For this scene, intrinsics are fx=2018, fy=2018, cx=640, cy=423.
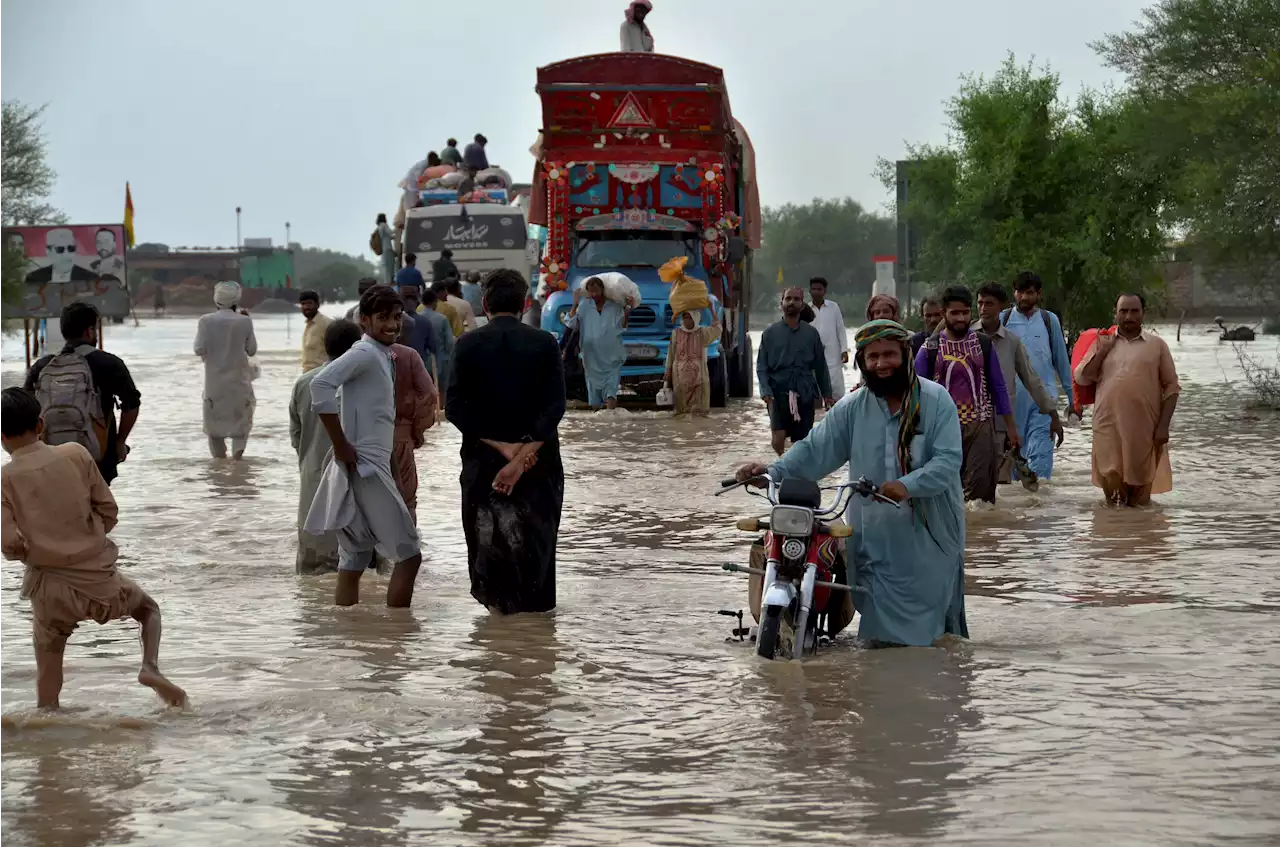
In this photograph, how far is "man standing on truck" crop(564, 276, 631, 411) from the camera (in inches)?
904

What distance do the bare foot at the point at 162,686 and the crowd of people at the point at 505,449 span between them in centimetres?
1

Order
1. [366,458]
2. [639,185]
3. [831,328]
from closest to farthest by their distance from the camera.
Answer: [366,458]
[831,328]
[639,185]

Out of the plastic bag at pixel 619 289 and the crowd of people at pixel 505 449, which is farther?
the plastic bag at pixel 619 289

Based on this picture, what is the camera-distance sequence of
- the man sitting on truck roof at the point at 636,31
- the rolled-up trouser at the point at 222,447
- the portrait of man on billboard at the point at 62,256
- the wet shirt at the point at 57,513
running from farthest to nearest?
the portrait of man on billboard at the point at 62,256 → the man sitting on truck roof at the point at 636,31 → the rolled-up trouser at the point at 222,447 → the wet shirt at the point at 57,513

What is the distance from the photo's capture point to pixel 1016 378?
12.8m

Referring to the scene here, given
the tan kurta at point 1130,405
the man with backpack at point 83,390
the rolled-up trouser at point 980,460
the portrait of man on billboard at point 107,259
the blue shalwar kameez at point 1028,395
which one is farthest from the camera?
the portrait of man on billboard at point 107,259

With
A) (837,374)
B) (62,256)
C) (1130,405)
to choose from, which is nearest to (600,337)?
(837,374)

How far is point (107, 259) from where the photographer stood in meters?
31.3

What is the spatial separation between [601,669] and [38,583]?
2181mm

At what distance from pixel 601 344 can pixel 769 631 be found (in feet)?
52.0

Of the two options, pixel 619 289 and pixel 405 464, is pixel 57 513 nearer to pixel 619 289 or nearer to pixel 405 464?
pixel 405 464

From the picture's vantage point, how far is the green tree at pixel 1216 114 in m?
26.4

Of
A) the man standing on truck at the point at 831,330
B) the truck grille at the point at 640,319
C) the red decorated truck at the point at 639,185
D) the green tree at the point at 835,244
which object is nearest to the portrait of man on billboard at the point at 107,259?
the red decorated truck at the point at 639,185

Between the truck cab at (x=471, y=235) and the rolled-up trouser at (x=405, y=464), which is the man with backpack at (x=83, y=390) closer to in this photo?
the rolled-up trouser at (x=405, y=464)
